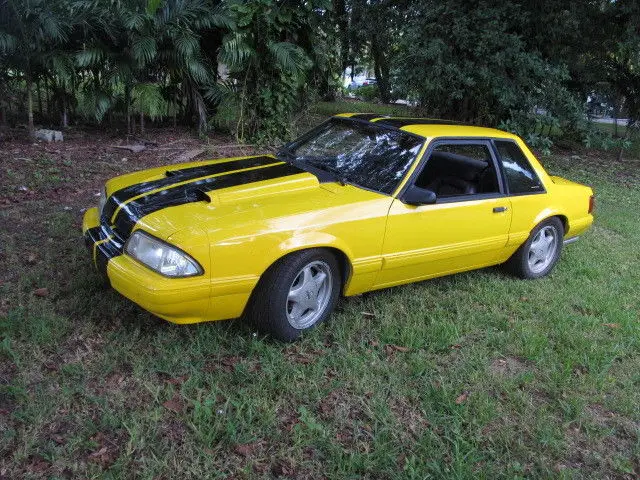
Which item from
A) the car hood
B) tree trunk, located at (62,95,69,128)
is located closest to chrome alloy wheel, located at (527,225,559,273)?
the car hood

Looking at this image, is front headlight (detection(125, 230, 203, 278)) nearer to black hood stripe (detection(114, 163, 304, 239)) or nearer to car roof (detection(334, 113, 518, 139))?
black hood stripe (detection(114, 163, 304, 239))

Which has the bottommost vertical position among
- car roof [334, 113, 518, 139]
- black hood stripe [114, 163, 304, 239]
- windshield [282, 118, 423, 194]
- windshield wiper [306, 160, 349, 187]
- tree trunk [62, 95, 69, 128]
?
tree trunk [62, 95, 69, 128]

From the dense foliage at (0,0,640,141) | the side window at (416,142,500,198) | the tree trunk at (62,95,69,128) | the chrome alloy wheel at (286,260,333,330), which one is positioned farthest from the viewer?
the tree trunk at (62,95,69,128)

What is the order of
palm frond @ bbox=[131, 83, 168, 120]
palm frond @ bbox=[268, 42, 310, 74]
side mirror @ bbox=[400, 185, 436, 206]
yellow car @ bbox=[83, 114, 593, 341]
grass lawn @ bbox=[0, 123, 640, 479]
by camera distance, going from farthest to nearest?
palm frond @ bbox=[268, 42, 310, 74], palm frond @ bbox=[131, 83, 168, 120], side mirror @ bbox=[400, 185, 436, 206], yellow car @ bbox=[83, 114, 593, 341], grass lawn @ bbox=[0, 123, 640, 479]

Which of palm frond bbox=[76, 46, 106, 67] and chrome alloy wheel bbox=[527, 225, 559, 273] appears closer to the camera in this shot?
chrome alloy wheel bbox=[527, 225, 559, 273]

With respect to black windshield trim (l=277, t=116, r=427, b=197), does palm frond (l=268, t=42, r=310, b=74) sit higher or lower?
higher

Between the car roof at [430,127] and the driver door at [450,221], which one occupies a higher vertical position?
the car roof at [430,127]

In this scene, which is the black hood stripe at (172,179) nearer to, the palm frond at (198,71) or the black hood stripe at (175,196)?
the black hood stripe at (175,196)

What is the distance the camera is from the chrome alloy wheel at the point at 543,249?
4.93 m

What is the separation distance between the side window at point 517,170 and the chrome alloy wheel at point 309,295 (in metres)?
1.90

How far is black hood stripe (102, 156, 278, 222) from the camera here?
3.66 meters

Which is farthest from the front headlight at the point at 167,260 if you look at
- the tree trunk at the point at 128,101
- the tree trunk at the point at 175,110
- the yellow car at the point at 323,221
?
the tree trunk at the point at 175,110

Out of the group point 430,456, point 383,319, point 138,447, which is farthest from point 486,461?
point 138,447

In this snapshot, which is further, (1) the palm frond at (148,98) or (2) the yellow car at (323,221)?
(1) the palm frond at (148,98)
